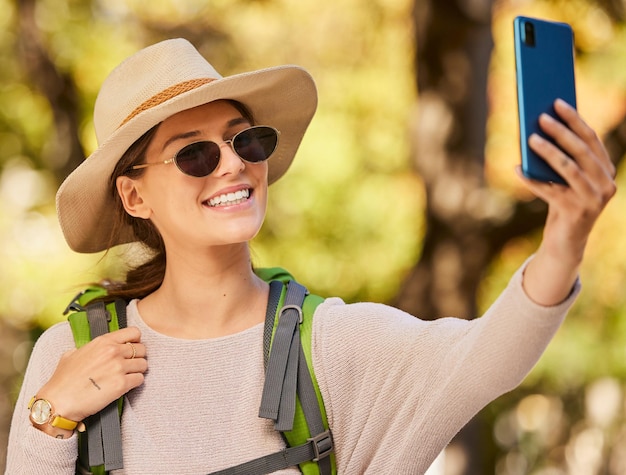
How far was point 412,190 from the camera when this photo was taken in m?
12.4

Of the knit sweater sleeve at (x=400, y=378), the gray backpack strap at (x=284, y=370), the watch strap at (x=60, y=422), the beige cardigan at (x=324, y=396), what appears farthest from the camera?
the watch strap at (x=60, y=422)

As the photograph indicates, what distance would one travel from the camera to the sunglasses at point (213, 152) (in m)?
2.68

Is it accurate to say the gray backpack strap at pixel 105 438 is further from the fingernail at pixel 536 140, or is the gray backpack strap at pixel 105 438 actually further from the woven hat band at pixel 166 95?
the fingernail at pixel 536 140

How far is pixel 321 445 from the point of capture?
2.55 meters

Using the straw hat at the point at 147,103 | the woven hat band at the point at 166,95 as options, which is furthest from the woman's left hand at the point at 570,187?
the woven hat band at the point at 166,95

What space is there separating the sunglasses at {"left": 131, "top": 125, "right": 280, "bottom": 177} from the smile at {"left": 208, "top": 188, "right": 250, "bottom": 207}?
71mm

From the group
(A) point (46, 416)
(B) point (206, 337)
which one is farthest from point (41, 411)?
(B) point (206, 337)

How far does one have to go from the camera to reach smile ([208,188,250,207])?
269 centimetres

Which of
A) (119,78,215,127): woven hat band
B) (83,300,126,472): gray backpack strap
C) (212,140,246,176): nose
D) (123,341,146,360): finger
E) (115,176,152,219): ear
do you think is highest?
(119,78,215,127): woven hat band

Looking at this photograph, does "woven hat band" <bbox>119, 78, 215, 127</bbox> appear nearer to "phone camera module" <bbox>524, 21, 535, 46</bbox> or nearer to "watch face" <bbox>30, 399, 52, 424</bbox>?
"watch face" <bbox>30, 399, 52, 424</bbox>

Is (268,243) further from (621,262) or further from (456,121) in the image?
(456,121)

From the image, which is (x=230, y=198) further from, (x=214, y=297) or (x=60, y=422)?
(x=60, y=422)

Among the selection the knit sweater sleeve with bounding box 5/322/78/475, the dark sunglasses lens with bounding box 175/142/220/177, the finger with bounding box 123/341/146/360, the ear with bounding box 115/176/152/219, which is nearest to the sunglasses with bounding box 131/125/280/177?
the dark sunglasses lens with bounding box 175/142/220/177

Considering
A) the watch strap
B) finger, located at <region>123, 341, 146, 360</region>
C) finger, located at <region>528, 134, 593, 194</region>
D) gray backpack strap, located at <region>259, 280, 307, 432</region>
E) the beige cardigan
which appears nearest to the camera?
finger, located at <region>528, 134, 593, 194</region>
